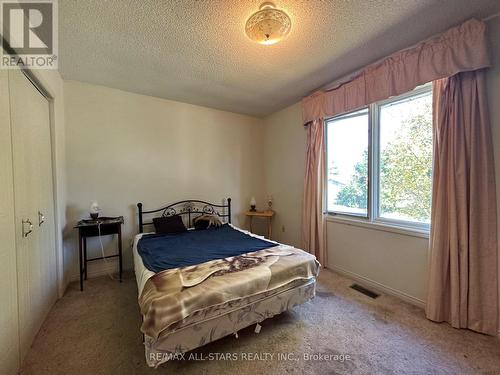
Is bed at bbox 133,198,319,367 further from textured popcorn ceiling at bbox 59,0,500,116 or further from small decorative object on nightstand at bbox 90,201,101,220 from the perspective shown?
textured popcorn ceiling at bbox 59,0,500,116

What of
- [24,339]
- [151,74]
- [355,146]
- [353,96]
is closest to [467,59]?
[353,96]

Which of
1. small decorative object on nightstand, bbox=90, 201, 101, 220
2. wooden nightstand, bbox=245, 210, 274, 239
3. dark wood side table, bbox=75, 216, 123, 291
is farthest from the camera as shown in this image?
wooden nightstand, bbox=245, 210, 274, 239

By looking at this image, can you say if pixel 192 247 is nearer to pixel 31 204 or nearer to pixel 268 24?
pixel 31 204

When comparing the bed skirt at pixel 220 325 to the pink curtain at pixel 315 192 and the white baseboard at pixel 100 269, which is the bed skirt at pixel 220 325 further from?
the white baseboard at pixel 100 269

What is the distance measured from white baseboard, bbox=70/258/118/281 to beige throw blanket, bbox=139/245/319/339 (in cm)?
193

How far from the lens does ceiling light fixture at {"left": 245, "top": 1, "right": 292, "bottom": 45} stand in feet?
5.21

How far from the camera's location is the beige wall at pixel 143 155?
2.85 metres

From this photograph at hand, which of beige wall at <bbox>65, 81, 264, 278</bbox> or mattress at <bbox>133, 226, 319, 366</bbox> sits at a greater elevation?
beige wall at <bbox>65, 81, 264, 278</bbox>

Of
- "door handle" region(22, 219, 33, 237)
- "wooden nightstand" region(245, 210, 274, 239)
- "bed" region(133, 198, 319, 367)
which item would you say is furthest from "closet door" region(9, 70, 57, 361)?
"wooden nightstand" region(245, 210, 274, 239)

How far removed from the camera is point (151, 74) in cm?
264

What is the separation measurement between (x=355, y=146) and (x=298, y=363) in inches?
100

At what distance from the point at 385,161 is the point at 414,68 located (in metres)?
0.98

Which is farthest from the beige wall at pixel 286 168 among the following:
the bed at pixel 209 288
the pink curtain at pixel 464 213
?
the pink curtain at pixel 464 213

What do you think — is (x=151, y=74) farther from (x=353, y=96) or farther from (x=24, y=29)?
(x=353, y=96)
